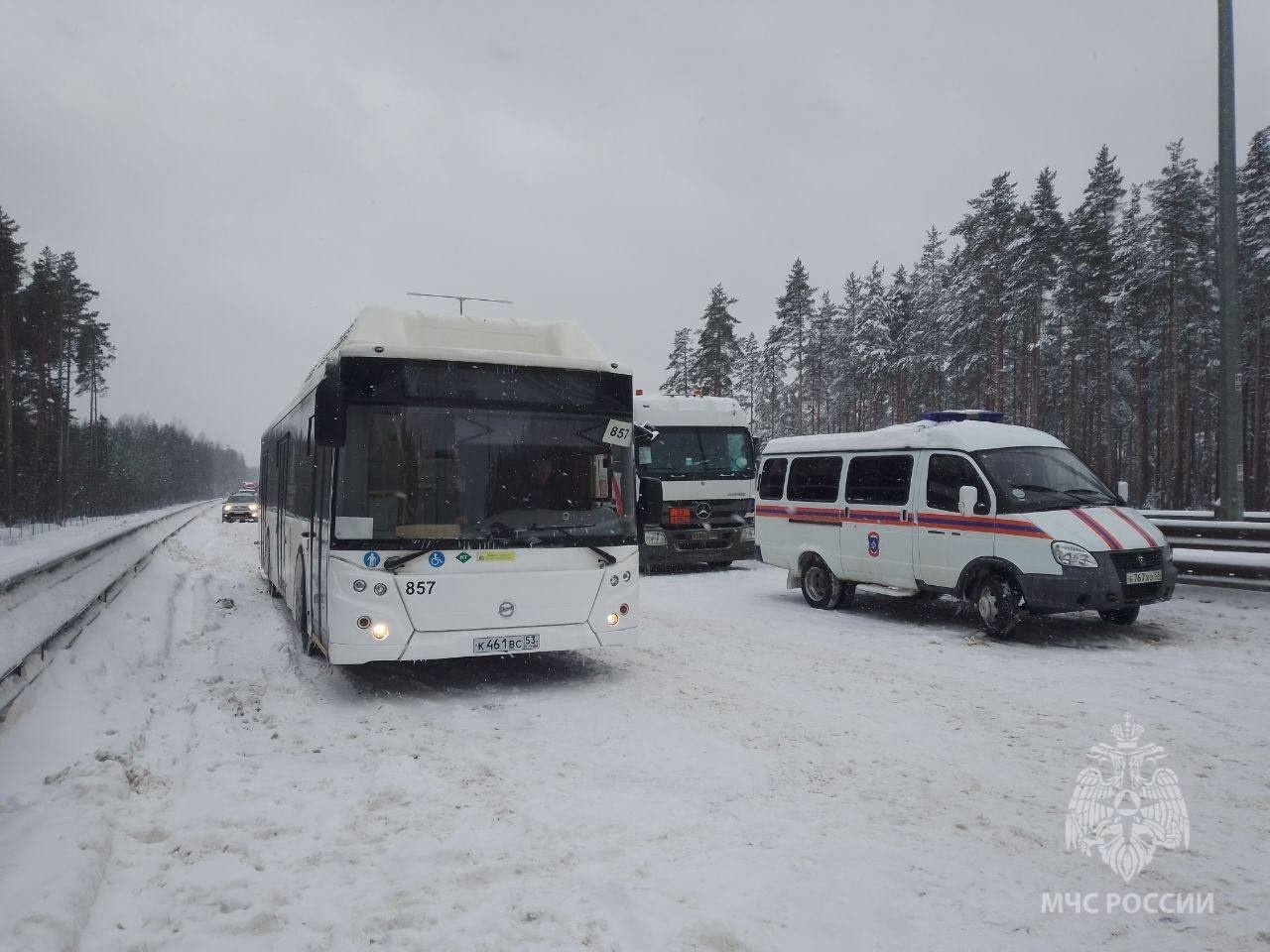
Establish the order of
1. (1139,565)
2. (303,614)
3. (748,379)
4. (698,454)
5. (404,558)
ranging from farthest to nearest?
(748,379) < (698,454) < (1139,565) < (303,614) < (404,558)

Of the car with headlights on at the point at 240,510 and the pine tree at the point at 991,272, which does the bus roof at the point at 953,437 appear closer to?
the pine tree at the point at 991,272

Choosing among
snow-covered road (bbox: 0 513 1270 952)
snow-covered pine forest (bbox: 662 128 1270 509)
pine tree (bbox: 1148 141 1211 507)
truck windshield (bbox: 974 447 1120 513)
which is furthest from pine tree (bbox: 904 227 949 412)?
snow-covered road (bbox: 0 513 1270 952)

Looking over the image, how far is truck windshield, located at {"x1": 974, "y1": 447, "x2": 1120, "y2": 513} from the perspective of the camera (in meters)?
9.63

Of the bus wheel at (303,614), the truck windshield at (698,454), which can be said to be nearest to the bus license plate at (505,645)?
the bus wheel at (303,614)

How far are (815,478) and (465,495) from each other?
7128 millimetres

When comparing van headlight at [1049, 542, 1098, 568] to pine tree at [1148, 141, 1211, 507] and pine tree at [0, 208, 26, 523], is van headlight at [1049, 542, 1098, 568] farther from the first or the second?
pine tree at [0, 208, 26, 523]

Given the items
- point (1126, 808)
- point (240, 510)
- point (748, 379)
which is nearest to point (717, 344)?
point (748, 379)

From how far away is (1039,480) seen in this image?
9.95 metres

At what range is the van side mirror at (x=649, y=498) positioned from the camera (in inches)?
311

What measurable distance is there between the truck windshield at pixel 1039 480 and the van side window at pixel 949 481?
0.59 feet

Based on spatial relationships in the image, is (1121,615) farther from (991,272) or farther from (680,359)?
(680,359)

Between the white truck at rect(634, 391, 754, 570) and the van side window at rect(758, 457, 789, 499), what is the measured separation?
3137 millimetres

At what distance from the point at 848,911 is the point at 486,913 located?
1.56 metres

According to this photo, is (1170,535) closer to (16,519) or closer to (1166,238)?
(1166,238)
